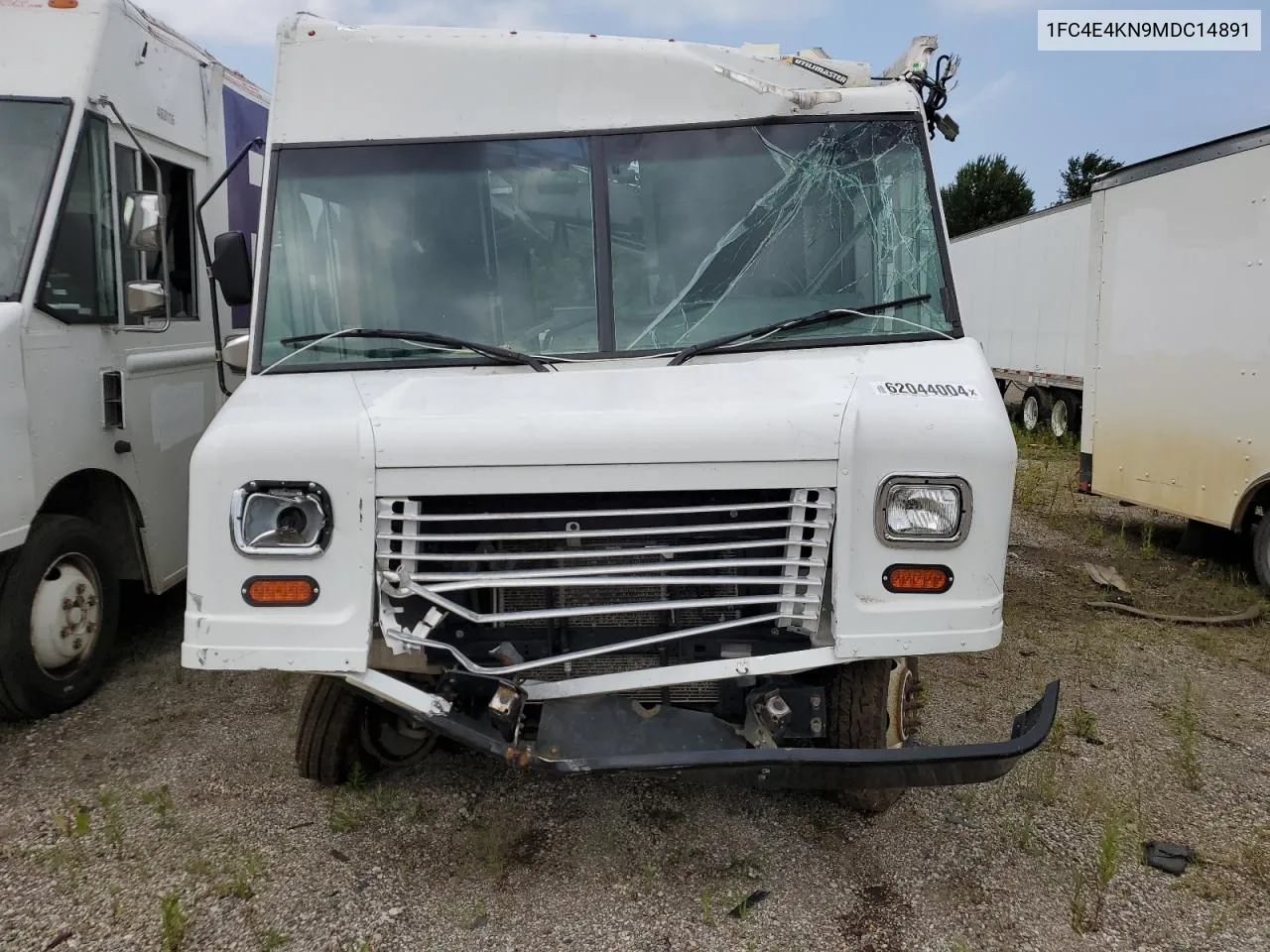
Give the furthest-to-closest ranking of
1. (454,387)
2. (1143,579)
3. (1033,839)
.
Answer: (1143,579)
(1033,839)
(454,387)

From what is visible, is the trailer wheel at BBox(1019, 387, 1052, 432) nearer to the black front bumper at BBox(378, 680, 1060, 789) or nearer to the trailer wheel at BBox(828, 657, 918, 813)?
the trailer wheel at BBox(828, 657, 918, 813)

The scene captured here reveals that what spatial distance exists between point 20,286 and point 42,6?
1.54 metres

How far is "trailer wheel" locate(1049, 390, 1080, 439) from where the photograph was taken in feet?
50.7

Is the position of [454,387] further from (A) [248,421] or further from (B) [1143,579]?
(B) [1143,579]

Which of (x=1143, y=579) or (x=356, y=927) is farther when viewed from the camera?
(x=1143, y=579)

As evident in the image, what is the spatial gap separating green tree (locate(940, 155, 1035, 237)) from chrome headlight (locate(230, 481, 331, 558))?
41455mm

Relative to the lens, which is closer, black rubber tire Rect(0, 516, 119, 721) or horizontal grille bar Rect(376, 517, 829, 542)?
horizontal grille bar Rect(376, 517, 829, 542)

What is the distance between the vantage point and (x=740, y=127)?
3.80 m

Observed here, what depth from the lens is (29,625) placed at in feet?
14.7

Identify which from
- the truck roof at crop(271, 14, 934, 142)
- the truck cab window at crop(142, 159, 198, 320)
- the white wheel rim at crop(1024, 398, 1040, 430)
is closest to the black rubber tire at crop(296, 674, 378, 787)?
the truck roof at crop(271, 14, 934, 142)

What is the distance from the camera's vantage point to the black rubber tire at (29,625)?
4355 mm

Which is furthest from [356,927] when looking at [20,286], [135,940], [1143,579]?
[1143,579]

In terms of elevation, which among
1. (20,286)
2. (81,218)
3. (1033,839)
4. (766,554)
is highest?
(81,218)

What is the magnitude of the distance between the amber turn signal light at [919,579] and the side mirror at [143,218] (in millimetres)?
3782
